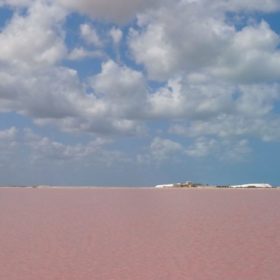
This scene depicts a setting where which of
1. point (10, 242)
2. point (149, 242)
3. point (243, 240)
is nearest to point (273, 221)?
point (243, 240)

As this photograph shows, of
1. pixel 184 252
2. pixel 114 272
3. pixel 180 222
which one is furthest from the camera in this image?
pixel 180 222

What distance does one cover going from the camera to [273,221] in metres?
35.9

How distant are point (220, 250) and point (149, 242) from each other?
377 centimetres

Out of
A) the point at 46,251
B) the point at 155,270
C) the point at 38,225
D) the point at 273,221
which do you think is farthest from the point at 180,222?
the point at 155,270

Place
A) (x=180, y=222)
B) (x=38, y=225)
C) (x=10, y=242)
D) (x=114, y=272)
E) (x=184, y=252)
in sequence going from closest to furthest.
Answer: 1. (x=114, y=272)
2. (x=184, y=252)
3. (x=10, y=242)
4. (x=38, y=225)
5. (x=180, y=222)

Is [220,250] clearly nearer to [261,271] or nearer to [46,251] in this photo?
[261,271]

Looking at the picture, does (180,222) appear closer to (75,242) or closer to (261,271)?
(75,242)

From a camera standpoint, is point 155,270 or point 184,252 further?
point 184,252

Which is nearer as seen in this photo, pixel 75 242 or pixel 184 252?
pixel 184 252

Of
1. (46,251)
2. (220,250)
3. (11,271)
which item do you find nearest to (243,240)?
(220,250)

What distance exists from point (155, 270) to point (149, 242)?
258 inches

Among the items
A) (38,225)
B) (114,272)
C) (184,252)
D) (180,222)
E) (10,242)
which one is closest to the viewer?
(114,272)

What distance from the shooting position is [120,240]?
25.5m

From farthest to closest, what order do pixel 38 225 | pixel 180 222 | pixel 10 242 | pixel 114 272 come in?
pixel 180 222 → pixel 38 225 → pixel 10 242 → pixel 114 272
